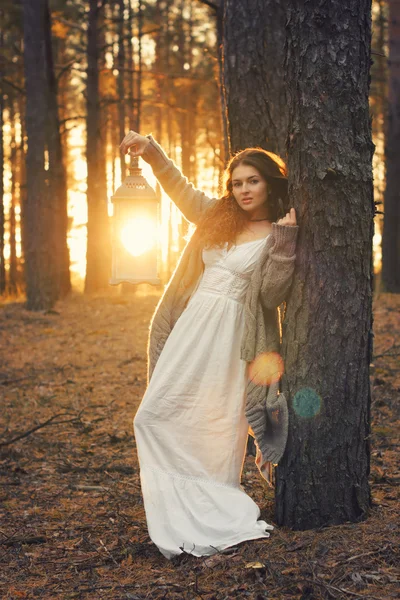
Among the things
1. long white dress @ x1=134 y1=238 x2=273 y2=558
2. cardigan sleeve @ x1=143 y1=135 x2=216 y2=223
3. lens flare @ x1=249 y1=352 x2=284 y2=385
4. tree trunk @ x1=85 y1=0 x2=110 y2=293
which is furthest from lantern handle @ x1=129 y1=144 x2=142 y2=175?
tree trunk @ x1=85 y1=0 x2=110 y2=293

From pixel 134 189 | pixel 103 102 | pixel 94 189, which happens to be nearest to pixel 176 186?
pixel 134 189

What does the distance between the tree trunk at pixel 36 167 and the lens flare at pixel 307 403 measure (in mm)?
10735

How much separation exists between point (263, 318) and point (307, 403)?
526 mm

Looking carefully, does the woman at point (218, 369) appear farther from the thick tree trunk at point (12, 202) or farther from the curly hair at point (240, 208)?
the thick tree trunk at point (12, 202)

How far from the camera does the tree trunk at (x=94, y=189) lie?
50.4 ft

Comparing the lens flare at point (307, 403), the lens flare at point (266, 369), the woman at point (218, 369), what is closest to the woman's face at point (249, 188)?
the woman at point (218, 369)

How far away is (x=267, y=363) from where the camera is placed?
3.64m

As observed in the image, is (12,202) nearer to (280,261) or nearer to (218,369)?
(218,369)

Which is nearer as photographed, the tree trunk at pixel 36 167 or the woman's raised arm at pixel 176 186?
the woman's raised arm at pixel 176 186

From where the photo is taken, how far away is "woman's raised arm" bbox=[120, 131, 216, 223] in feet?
13.7

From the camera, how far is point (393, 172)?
44.1ft

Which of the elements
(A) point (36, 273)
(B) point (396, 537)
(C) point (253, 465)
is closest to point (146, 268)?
(B) point (396, 537)

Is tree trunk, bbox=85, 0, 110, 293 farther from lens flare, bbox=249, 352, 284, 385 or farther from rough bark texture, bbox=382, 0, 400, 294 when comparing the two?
lens flare, bbox=249, 352, 284, 385

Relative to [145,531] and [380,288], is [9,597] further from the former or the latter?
[380,288]
